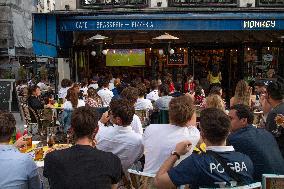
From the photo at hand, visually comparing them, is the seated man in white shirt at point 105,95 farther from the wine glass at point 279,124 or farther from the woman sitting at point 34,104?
the wine glass at point 279,124

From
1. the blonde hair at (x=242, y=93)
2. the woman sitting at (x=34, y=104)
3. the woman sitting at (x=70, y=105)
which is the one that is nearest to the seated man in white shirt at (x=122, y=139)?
the blonde hair at (x=242, y=93)

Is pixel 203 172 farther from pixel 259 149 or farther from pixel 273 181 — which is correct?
pixel 259 149

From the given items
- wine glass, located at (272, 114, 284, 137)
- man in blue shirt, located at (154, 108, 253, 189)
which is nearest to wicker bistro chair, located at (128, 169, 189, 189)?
man in blue shirt, located at (154, 108, 253, 189)

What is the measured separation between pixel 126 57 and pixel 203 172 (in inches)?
571

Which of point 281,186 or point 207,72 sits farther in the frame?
point 207,72

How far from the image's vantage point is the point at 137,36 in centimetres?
1827

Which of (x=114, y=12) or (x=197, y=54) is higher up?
(x=114, y=12)

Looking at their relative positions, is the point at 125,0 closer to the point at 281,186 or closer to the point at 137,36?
the point at 137,36

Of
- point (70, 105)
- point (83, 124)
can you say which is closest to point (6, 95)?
point (70, 105)

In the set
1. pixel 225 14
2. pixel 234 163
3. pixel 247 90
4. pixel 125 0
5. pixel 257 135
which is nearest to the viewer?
pixel 234 163

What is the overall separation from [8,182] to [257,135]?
2409 mm

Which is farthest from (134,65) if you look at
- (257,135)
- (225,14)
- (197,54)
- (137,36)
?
(257,135)

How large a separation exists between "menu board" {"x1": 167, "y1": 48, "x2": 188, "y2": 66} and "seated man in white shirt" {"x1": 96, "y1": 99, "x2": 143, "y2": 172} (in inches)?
490

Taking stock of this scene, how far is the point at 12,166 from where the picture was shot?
14.1 feet
